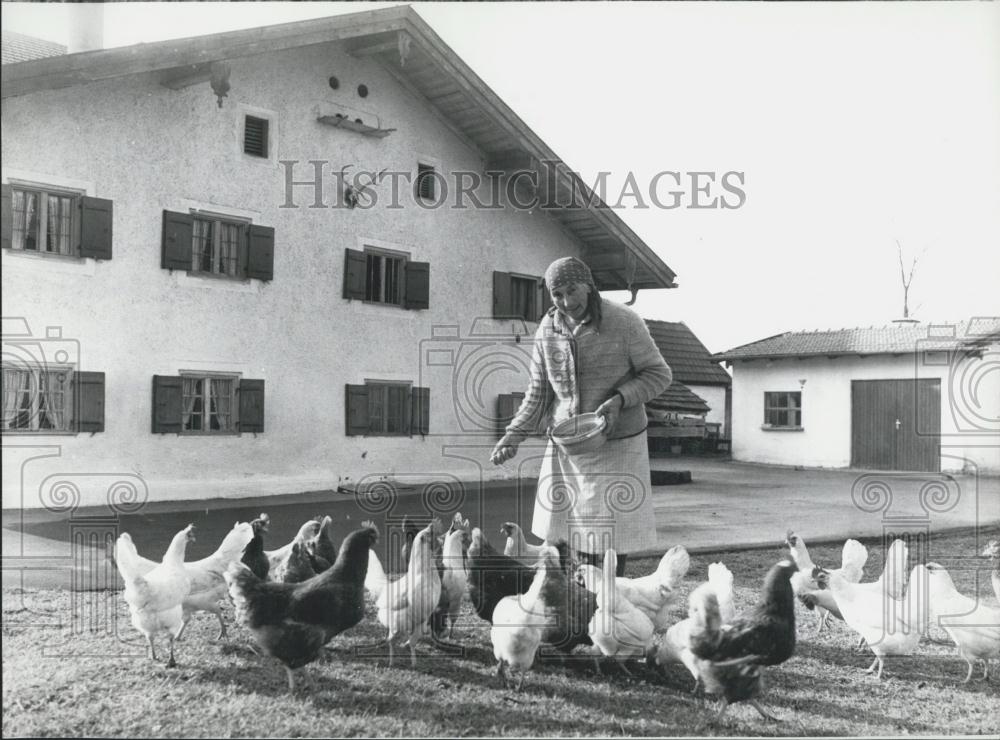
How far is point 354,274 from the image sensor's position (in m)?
11.2

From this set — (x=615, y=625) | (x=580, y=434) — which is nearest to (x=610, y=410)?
(x=580, y=434)

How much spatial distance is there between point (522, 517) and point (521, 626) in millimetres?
6231

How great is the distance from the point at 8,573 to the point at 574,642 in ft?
11.8

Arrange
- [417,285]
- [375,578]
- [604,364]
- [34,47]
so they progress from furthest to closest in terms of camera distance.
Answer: [417,285], [34,47], [375,578], [604,364]

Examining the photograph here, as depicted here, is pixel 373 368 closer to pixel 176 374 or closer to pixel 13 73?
pixel 176 374

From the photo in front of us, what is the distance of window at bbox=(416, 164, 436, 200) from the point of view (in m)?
12.2

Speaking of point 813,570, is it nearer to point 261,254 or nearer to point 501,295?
point 261,254

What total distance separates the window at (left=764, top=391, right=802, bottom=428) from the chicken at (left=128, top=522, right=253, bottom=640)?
57.2 feet

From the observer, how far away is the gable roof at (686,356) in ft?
63.1

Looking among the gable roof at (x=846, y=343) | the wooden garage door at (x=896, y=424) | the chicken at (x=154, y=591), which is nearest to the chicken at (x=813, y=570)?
the chicken at (x=154, y=591)

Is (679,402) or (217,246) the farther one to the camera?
(679,402)

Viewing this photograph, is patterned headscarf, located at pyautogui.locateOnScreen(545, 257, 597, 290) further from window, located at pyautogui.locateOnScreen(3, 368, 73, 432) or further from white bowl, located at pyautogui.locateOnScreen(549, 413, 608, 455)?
window, located at pyautogui.locateOnScreen(3, 368, 73, 432)

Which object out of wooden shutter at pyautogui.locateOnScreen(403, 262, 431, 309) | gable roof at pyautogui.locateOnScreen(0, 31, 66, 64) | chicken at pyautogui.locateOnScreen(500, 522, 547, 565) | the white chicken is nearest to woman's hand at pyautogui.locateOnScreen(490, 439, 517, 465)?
chicken at pyautogui.locateOnScreen(500, 522, 547, 565)

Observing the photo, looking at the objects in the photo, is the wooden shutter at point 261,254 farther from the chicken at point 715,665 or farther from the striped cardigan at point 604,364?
the chicken at point 715,665
